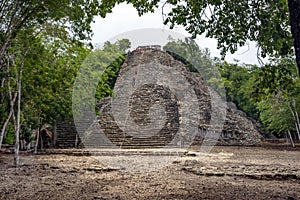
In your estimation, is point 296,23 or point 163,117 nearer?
point 296,23

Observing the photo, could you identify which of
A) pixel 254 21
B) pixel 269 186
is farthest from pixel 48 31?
pixel 269 186

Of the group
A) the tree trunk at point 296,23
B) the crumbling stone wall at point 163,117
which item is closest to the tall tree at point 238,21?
the tree trunk at point 296,23

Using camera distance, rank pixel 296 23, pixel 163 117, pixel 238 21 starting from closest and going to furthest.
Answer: pixel 296 23 → pixel 238 21 → pixel 163 117

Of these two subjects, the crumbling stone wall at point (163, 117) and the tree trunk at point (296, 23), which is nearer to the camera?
the tree trunk at point (296, 23)

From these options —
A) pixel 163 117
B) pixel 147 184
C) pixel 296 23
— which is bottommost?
pixel 147 184

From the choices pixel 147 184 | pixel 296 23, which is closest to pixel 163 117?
pixel 147 184

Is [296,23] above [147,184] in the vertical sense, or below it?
above

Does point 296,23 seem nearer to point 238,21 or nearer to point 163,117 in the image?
point 238,21

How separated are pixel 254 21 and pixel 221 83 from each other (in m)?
21.8

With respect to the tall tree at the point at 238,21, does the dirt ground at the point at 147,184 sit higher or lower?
lower

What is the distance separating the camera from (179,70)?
28797 mm

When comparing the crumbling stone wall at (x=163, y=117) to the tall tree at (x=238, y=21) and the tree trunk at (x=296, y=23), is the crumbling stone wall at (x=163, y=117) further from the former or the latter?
the tree trunk at (x=296, y=23)

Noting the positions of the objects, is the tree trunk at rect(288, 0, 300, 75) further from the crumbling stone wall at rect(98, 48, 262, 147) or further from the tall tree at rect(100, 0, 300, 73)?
the crumbling stone wall at rect(98, 48, 262, 147)

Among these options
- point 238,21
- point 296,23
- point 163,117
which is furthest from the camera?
point 163,117
